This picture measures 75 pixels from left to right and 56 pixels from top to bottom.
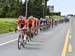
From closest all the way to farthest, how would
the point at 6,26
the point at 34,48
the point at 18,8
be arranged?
1. the point at 34,48
2. the point at 6,26
3. the point at 18,8

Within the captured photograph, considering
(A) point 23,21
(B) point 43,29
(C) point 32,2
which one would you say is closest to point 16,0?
(C) point 32,2

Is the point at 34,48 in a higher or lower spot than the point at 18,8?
higher

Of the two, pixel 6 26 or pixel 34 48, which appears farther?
pixel 6 26


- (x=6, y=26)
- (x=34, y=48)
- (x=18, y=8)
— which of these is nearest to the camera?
(x=34, y=48)

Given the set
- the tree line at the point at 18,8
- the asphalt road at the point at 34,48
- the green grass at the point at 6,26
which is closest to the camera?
the asphalt road at the point at 34,48

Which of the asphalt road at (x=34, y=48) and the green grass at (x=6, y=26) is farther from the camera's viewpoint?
the green grass at (x=6, y=26)

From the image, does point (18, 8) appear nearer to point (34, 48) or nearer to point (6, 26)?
point (6, 26)

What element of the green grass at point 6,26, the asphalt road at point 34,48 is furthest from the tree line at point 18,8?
the asphalt road at point 34,48

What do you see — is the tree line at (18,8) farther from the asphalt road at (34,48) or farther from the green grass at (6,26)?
the asphalt road at (34,48)

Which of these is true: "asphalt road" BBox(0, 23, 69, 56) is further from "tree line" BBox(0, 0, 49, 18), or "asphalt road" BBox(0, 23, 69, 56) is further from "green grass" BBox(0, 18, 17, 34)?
"tree line" BBox(0, 0, 49, 18)

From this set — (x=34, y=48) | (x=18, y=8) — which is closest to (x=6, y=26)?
(x=34, y=48)

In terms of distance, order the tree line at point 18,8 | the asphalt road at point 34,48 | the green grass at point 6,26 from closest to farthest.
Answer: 1. the asphalt road at point 34,48
2. the green grass at point 6,26
3. the tree line at point 18,8

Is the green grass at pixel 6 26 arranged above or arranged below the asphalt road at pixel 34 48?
below

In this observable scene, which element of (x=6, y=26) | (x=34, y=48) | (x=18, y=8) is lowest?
(x=18, y=8)
